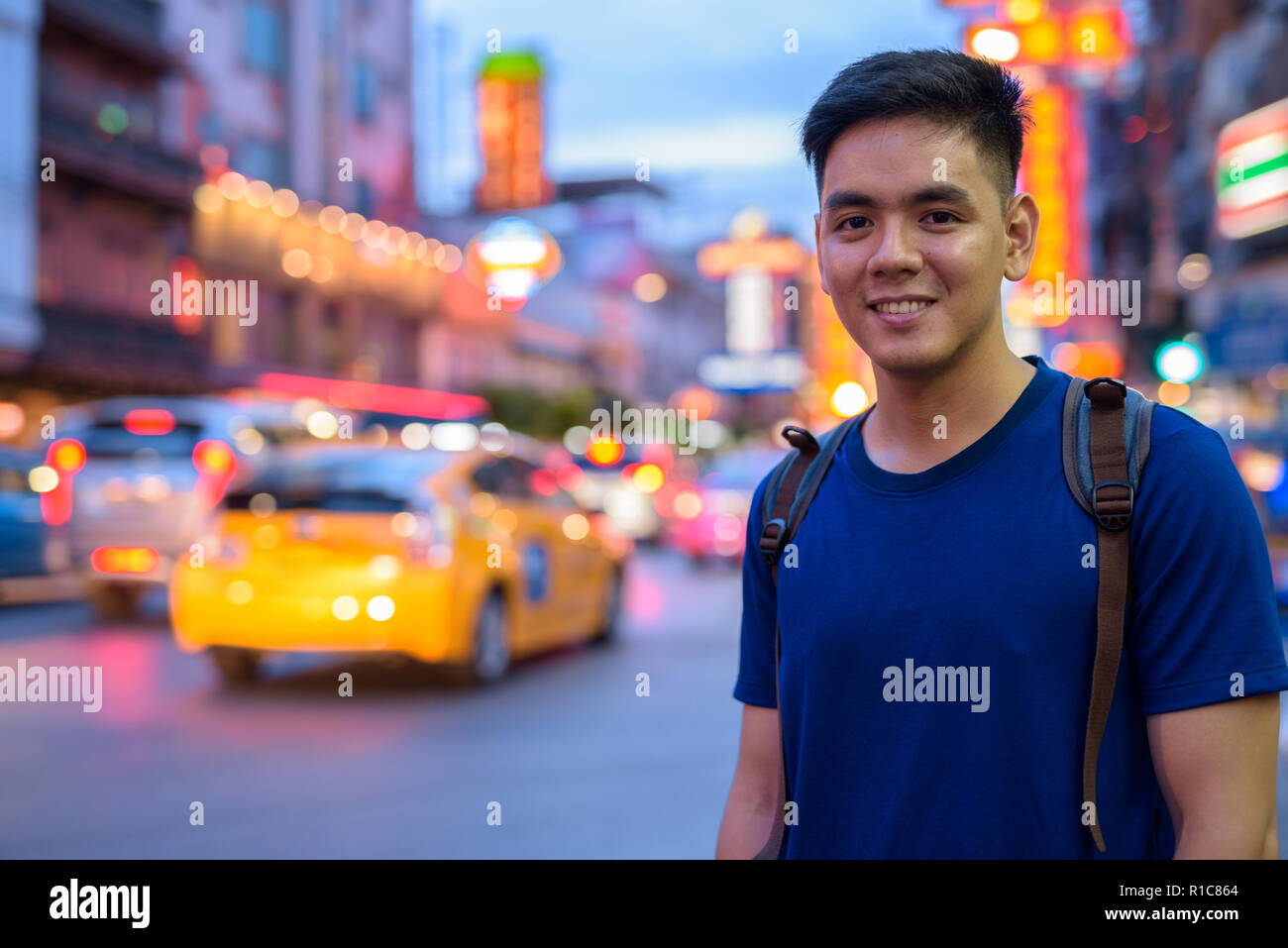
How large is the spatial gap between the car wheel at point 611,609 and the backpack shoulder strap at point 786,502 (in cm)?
966

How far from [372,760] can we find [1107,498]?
19.5 ft

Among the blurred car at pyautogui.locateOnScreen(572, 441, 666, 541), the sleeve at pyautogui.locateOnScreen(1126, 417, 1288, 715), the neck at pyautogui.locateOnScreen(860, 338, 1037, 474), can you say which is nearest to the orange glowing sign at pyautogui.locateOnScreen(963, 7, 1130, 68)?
the blurred car at pyautogui.locateOnScreen(572, 441, 666, 541)

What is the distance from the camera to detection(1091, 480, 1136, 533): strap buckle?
184cm

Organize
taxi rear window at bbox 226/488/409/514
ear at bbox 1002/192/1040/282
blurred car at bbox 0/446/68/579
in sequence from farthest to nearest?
blurred car at bbox 0/446/68/579
taxi rear window at bbox 226/488/409/514
ear at bbox 1002/192/1040/282

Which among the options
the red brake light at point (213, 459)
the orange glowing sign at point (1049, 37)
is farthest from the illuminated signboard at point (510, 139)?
the red brake light at point (213, 459)

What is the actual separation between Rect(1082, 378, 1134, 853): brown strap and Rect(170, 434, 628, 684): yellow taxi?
7.48 meters

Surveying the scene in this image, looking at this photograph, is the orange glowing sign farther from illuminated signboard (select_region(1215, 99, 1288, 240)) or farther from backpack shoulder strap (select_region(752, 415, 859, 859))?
backpack shoulder strap (select_region(752, 415, 859, 859))

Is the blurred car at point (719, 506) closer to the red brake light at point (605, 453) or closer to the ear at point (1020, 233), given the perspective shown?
the red brake light at point (605, 453)

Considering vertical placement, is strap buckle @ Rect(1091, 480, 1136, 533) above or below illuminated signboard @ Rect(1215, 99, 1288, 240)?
below

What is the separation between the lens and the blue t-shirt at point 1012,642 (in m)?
1.82

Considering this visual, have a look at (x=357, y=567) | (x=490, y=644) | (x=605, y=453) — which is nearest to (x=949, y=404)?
(x=357, y=567)

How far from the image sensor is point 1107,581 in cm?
184
